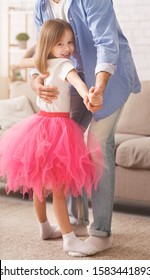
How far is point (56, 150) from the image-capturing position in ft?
7.95

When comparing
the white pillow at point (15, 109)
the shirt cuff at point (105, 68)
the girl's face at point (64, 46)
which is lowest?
the white pillow at point (15, 109)

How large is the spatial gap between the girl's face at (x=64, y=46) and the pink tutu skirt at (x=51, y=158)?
0.28 metres

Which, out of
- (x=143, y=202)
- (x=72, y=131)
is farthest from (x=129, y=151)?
(x=72, y=131)

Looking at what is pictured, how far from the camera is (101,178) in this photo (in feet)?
8.29

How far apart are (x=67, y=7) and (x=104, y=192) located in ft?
2.71

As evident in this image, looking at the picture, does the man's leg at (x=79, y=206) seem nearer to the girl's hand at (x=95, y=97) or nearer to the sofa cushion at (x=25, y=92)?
the girl's hand at (x=95, y=97)

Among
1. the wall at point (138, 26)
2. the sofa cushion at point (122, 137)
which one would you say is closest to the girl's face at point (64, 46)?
the sofa cushion at point (122, 137)

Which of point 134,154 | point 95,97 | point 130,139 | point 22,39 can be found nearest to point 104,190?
point 95,97

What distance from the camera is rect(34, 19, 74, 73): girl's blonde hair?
2457 millimetres

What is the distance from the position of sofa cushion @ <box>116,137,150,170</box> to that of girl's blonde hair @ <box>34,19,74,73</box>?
3.29 ft

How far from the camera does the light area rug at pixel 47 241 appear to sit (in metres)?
2.48

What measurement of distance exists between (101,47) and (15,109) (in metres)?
2.17

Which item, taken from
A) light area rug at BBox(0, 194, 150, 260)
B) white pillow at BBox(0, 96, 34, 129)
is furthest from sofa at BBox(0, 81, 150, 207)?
light area rug at BBox(0, 194, 150, 260)

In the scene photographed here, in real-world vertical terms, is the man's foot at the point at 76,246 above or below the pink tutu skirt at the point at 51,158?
below
